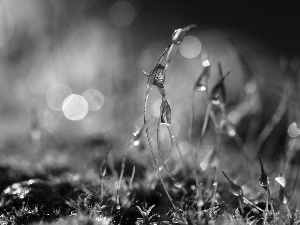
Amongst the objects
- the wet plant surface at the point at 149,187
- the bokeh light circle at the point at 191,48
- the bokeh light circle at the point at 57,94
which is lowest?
A: the wet plant surface at the point at 149,187

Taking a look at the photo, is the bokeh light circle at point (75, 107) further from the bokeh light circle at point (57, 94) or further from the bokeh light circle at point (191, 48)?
the bokeh light circle at point (191, 48)

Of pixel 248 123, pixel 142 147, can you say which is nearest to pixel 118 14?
pixel 248 123

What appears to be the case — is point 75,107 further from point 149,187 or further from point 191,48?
point 191,48

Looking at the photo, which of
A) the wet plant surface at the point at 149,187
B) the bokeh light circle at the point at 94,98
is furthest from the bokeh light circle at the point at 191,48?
the wet plant surface at the point at 149,187

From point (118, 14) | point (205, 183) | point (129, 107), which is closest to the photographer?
point (205, 183)

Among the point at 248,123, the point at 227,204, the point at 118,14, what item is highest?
the point at 118,14

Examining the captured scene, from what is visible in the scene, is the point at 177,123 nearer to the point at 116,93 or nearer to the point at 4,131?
the point at 116,93

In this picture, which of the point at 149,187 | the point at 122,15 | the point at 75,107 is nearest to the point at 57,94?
the point at 75,107
